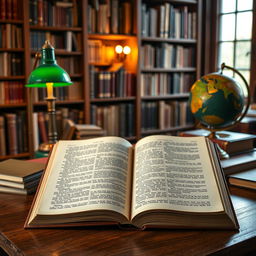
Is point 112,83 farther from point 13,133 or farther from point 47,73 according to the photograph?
point 47,73

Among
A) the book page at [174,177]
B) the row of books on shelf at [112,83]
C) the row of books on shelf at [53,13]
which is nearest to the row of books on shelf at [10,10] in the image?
the row of books on shelf at [53,13]

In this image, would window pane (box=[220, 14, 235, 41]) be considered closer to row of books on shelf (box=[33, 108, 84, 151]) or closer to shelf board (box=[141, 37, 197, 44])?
shelf board (box=[141, 37, 197, 44])

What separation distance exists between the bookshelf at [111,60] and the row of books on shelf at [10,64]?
0.01 meters

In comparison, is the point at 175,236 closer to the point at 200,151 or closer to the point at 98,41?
the point at 200,151

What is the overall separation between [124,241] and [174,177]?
0.25 metres

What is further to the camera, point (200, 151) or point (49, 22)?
point (49, 22)

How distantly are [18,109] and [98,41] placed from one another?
1047 mm

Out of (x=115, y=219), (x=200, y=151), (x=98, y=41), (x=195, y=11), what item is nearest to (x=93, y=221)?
(x=115, y=219)

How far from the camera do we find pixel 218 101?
149cm

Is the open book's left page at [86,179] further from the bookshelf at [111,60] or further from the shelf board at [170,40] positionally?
the shelf board at [170,40]

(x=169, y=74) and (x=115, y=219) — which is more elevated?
(x=169, y=74)

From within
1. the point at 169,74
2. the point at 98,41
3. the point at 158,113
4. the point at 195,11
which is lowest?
the point at 158,113

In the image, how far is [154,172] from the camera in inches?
39.9

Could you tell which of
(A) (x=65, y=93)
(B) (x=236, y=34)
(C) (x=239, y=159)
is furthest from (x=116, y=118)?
(C) (x=239, y=159)
